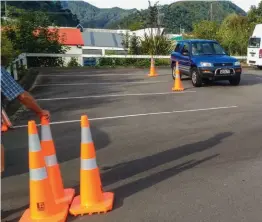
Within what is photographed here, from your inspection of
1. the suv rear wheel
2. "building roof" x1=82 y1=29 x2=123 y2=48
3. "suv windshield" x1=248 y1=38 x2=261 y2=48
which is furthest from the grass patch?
"building roof" x1=82 y1=29 x2=123 y2=48

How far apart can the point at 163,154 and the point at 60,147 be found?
1.79 metres

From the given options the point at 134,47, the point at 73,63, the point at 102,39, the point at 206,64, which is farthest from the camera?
the point at 102,39

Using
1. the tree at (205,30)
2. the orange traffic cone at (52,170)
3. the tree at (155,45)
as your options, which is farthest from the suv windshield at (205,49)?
the tree at (205,30)

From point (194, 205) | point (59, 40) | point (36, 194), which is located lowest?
point (194, 205)

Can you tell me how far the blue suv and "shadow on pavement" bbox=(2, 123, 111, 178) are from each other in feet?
22.9

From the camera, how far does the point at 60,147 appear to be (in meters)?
6.45


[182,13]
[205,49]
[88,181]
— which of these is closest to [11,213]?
[88,181]

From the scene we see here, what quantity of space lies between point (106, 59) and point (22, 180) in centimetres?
2032

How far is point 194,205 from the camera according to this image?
4.03 meters

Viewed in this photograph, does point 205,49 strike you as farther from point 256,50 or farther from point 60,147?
point 60,147

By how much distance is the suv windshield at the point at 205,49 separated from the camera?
14.7 meters

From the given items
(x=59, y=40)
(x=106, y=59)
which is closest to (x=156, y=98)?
(x=106, y=59)

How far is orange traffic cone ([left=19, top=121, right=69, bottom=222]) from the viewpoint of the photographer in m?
3.74

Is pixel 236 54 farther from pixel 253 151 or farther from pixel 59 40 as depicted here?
pixel 253 151
